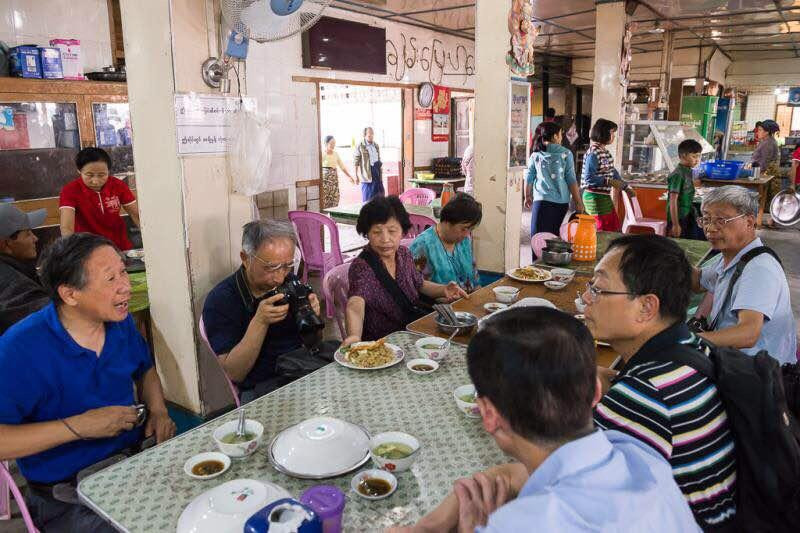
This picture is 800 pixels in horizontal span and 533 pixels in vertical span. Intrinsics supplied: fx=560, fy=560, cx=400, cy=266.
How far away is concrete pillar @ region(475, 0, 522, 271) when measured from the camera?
12.3 ft

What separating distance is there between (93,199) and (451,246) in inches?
106

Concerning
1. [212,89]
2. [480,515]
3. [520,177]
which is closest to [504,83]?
[520,177]

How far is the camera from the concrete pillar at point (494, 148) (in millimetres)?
3742

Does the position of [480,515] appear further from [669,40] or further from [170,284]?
[669,40]

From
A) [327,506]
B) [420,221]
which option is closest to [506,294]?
[327,506]

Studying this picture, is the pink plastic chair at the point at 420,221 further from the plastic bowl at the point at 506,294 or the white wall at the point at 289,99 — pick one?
the white wall at the point at 289,99

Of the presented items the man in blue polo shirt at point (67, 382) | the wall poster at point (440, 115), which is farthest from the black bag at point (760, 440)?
the wall poster at point (440, 115)

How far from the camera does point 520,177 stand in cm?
409

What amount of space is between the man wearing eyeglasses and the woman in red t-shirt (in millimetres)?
3832

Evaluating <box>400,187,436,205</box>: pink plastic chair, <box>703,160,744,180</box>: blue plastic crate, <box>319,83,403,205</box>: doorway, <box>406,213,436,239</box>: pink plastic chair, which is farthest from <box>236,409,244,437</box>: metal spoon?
<box>703,160,744,180</box>: blue plastic crate

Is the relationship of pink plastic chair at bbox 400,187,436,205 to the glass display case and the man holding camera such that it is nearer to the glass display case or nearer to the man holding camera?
the glass display case

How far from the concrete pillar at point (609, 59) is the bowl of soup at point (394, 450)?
7.04 meters

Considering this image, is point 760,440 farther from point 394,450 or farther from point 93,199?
point 93,199

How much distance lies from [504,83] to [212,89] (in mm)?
1890
